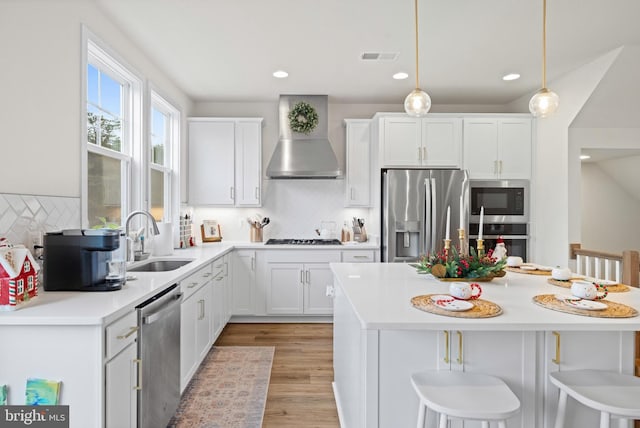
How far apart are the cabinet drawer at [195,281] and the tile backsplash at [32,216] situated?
0.75m

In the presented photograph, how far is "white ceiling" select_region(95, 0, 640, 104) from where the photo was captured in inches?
98.2

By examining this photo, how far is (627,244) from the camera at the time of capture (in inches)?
201

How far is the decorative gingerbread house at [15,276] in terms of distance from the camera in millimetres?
1474

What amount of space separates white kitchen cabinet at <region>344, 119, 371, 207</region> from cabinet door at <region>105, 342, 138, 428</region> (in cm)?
319

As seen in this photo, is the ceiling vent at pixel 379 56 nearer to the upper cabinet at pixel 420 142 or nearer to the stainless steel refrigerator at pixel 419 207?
the upper cabinet at pixel 420 142

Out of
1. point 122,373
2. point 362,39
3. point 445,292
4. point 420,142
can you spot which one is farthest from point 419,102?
point 122,373

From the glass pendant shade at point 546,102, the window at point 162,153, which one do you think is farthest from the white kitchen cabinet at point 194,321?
the glass pendant shade at point 546,102

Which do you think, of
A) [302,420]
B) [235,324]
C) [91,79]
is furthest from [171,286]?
[235,324]

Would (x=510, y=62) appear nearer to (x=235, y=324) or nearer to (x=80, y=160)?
(x=80, y=160)

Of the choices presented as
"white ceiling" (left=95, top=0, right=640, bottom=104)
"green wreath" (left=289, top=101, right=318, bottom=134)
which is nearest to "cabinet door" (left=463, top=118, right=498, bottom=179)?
"white ceiling" (left=95, top=0, right=640, bottom=104)

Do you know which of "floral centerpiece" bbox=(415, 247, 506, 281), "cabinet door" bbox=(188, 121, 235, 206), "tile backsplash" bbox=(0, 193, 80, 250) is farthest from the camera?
"cabinet door" bbox=(188, 121, 235, 206)

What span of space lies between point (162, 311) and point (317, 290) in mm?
2414

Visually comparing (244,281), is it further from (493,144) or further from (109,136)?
(493,144)

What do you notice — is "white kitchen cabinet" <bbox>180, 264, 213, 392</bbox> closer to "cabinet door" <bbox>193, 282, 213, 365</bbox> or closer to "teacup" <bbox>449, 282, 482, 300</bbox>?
"cabinet door" <bbox>193, 282, 213, 365</bbox>
